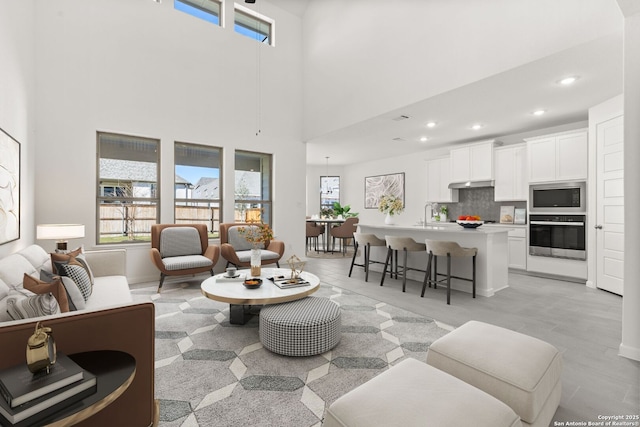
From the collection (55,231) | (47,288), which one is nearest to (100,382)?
(47,288)

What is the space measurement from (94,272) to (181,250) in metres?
1.39

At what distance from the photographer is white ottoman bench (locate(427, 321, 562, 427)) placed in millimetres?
1405

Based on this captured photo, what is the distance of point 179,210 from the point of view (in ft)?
17.5

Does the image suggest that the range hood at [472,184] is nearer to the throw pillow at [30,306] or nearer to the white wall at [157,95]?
the white wall at [157,95]

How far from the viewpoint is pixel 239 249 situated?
528 cm

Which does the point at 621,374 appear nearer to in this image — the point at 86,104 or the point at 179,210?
the point at 179,210

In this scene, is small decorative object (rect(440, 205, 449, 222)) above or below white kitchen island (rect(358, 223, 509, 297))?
above

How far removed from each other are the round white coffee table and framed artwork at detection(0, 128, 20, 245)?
1759mm

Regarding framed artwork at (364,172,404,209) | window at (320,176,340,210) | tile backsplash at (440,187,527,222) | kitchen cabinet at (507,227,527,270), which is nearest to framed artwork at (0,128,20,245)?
kitchen cabinet at (507,227,527,270)

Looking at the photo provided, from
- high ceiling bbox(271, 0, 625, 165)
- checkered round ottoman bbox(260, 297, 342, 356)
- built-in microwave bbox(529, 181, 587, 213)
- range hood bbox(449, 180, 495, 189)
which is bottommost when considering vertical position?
checkered round ottoman bbox(260, 297, 342, 356)

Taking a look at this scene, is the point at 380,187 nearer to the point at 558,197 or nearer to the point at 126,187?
the point at 558,197

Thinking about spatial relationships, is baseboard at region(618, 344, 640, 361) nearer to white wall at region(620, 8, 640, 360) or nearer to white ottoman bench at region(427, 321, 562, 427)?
white wall at region(620, 8, 640, 360)

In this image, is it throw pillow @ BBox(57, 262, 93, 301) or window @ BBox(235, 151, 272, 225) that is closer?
throw pillow @ BBox(57, 262, 93, 301)

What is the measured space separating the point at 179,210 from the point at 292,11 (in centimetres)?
487
